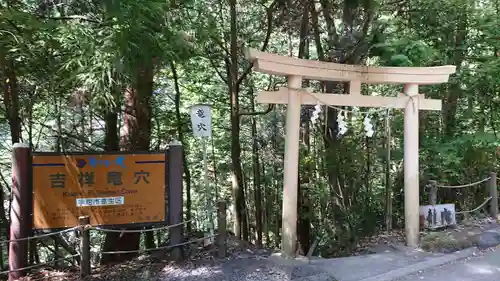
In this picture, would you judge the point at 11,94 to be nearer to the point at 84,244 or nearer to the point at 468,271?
the point at 84,244

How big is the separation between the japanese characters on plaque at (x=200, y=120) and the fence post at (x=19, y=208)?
2.01m

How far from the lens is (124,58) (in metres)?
4.30

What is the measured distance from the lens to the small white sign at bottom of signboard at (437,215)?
22.2 ft

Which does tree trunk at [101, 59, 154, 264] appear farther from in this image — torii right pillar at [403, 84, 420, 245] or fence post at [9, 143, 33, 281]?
torii right pillar at [403, 84, 420, 245]

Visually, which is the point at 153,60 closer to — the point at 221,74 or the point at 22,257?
the point at 22,257

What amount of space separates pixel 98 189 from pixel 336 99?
3.46 meters

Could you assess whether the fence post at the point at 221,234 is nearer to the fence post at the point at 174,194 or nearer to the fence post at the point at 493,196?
the fence post at the point at 174,194

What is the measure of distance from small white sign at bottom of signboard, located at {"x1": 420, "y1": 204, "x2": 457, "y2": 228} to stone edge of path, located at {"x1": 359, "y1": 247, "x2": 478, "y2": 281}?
761mm

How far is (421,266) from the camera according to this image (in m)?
5.36

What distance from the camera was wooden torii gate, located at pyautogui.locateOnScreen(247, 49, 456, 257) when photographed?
5.50 m

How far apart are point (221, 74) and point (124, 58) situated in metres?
5.34

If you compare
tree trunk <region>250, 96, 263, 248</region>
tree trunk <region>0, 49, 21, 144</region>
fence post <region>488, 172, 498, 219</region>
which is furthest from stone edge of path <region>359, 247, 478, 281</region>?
tree trunk <region>0, 49, 21, 144</region>

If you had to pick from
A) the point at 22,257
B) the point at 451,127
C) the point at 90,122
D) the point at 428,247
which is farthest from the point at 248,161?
the point at 22,257

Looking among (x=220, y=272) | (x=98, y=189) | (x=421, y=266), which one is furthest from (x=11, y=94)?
(x=421, y=266)
